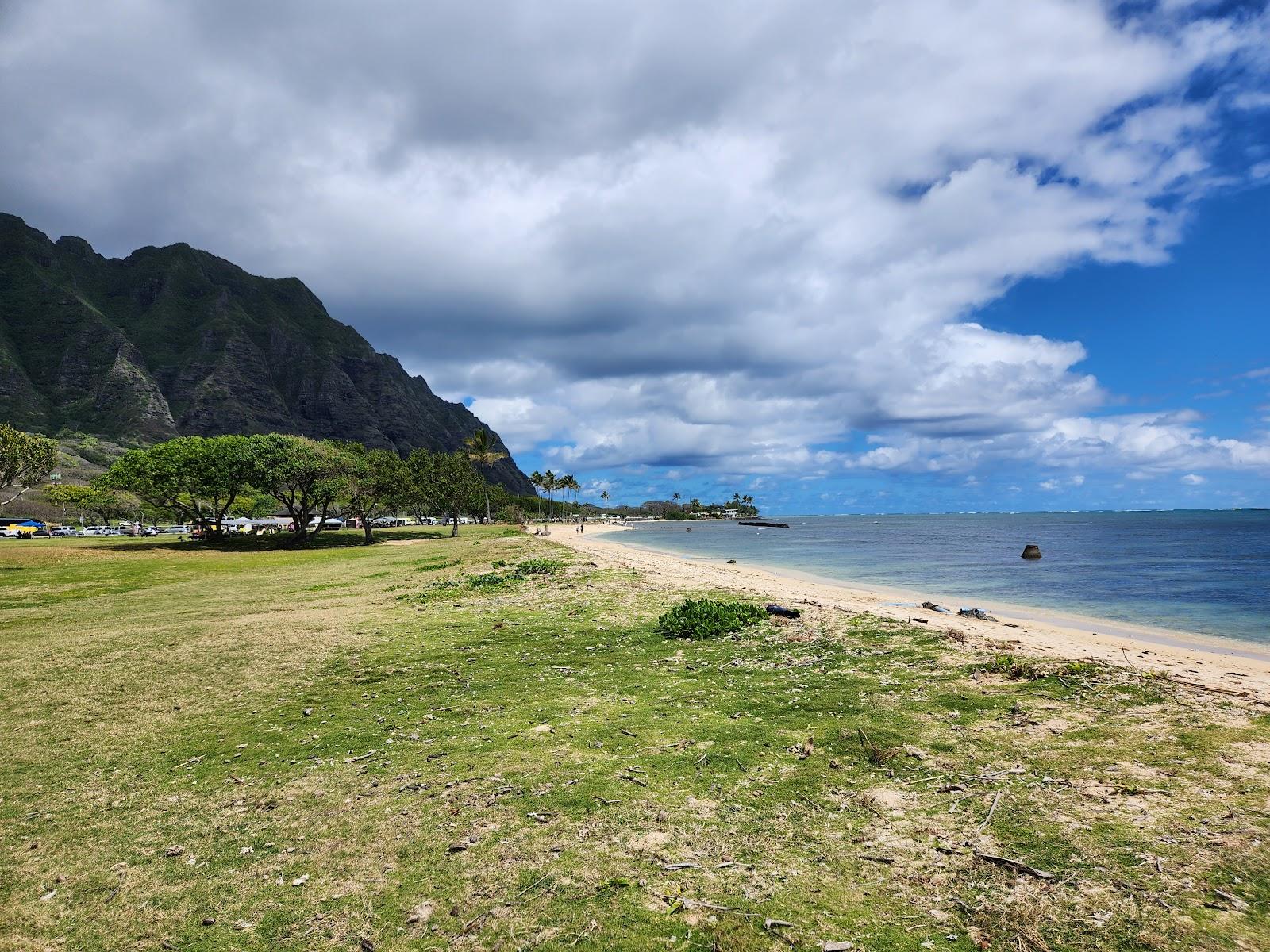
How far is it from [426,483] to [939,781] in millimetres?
95270

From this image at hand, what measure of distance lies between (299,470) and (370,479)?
10.1 metres

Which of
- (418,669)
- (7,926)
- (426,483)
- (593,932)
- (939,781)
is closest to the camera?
(593,932)

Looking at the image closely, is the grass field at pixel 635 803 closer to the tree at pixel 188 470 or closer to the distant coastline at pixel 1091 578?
the distant coastline at pixel 1091 578

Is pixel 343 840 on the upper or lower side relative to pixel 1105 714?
lower

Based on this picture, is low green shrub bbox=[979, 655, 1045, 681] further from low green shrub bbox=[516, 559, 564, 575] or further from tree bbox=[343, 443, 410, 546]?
tree bbox=[343, 443, 410, 546]

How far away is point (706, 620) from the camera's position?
15938 millimetres

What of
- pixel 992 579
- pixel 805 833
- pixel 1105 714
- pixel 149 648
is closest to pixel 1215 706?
pixel 1105 714

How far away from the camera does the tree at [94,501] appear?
86.4 m

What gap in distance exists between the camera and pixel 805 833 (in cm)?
618

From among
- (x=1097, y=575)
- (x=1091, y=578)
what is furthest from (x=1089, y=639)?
(x=1097, y=575)

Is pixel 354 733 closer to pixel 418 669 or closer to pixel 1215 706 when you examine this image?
pixel 418 669

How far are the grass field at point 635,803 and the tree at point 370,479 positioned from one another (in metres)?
68.2

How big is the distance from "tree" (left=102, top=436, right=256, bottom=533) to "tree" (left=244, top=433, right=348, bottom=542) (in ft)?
4.05

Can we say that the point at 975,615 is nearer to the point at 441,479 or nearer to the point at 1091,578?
the point at 1091,578
